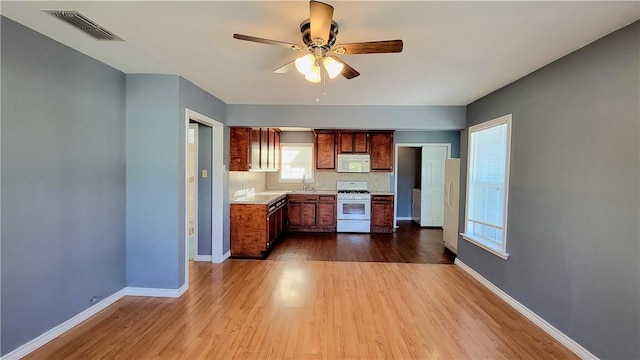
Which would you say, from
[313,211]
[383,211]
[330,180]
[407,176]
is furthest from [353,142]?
[407,176]

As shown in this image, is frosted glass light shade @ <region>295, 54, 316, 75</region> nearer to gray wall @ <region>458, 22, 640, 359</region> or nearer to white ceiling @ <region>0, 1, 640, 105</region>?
white ceiling @ <region>0, 1, 640, 105</region>

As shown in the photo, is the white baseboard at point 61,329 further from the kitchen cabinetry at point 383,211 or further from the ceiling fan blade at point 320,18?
the kitchen cabinetry at point 383,211

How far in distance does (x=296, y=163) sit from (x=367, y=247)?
9.20 feet

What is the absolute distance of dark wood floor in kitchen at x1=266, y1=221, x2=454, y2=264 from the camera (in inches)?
172

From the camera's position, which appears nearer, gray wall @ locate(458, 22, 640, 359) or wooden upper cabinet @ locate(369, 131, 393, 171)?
gray wall @ locate(458, 22, 640, 359)

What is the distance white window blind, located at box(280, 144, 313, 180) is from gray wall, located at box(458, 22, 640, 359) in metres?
4.43

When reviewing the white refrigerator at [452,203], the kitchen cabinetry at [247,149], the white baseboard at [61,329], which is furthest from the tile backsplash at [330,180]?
the white baseboard at [61,329]

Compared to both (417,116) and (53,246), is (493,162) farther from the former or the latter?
(53,246)

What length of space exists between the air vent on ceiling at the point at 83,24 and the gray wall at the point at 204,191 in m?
2.03

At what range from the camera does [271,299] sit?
2973 mm

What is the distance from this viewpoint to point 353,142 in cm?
617

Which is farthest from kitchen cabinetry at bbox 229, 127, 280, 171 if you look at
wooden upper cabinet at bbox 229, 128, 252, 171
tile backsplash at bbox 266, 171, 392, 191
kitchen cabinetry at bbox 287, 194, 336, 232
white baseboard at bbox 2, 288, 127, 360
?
white baseboard at bbox 2, 288, 127, 360

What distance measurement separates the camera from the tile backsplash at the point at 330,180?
662cm

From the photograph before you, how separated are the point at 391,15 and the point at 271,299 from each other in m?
2.81
